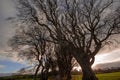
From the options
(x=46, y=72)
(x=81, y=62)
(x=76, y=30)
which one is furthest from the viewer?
(x=46, y=72)

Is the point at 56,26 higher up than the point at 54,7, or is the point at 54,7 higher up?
the point at 54,7

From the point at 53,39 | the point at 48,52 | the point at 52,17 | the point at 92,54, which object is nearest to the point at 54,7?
the point at 52,17

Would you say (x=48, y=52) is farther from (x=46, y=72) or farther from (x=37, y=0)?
(x=37, y=0)

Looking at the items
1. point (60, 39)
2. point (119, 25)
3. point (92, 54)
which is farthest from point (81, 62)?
point (119, 25)

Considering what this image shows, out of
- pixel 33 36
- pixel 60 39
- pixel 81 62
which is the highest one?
Answer: pixel 33 36

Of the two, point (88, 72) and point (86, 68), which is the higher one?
point (86, 68)

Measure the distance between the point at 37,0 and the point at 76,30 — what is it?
274 inches

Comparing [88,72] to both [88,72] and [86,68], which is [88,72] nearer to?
[88,72]

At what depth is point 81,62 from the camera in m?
31.2

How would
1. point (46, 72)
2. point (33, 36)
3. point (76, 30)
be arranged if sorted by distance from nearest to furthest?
point (76, 30), point (33, 36), point (46, 72)

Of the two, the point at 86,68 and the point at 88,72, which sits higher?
the point at 86,68

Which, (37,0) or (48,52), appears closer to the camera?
(37,0)

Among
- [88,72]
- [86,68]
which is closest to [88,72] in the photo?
[88,72]

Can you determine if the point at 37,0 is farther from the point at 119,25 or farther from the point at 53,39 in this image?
the point at 119,25
